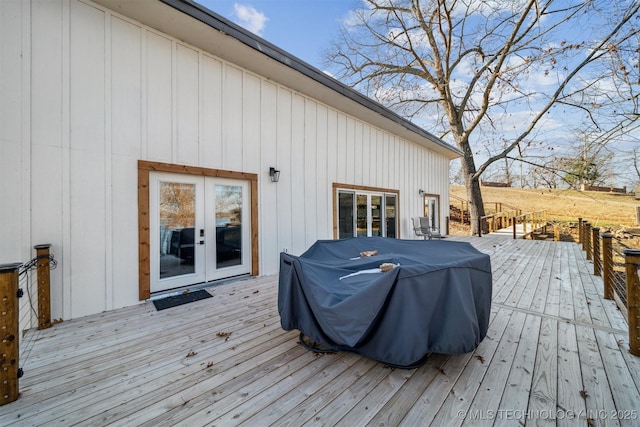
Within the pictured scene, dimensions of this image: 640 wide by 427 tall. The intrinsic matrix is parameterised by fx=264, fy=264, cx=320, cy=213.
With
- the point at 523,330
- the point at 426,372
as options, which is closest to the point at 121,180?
the point at 426,372

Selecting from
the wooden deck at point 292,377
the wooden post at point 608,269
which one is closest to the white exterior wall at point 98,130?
the wooden deck at point 292,377

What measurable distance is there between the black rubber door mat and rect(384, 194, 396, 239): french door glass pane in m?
6.00

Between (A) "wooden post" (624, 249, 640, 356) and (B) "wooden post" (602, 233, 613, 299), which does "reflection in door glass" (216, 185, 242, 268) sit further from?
(B) "wooden post" (602, 233, 613, 299)

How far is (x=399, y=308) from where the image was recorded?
1.97 meters

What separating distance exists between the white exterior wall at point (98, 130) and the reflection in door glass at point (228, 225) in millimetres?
415

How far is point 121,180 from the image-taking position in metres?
3.54

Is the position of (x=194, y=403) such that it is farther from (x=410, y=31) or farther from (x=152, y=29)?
(x=410, y=31)

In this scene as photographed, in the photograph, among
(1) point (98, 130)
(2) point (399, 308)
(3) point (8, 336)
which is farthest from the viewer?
(1) point (98, 130)

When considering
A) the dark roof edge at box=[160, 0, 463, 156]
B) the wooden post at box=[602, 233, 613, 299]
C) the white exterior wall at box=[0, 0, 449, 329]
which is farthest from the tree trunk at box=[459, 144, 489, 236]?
the white exterior wall at box=[0, 0, 449, 329]

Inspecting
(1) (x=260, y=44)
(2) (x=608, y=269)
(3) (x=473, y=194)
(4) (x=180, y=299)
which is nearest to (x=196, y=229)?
(4) (x=180, y=299)

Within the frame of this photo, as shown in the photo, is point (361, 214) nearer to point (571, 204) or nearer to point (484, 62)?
point (484, 62)

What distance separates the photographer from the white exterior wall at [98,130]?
2920 mm

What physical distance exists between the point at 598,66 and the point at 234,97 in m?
11.8

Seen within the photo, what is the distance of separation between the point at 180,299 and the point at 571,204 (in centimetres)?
2619
